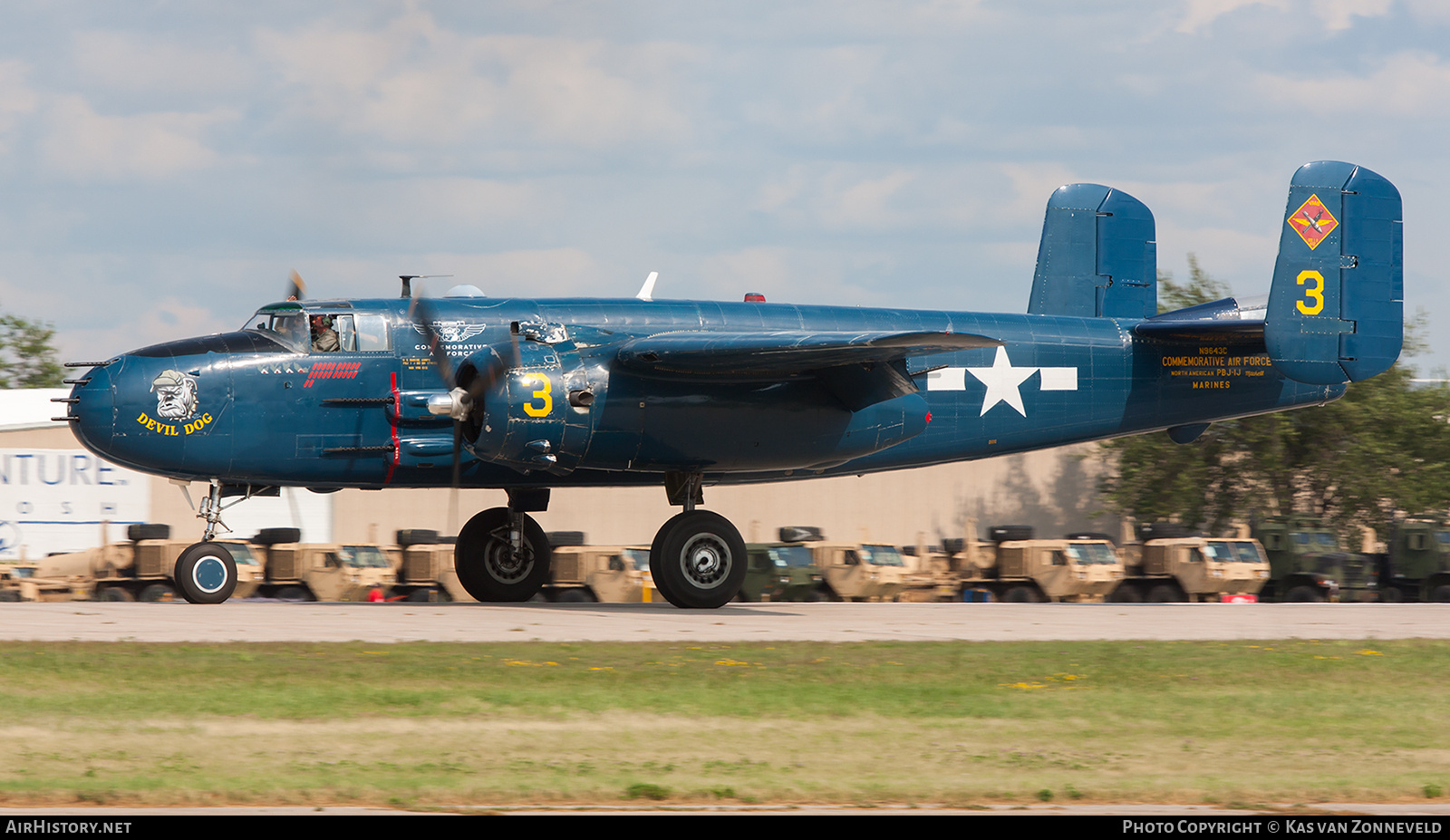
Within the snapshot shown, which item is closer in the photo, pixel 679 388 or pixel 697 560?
pixel 679 388

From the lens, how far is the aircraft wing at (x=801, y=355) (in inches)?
848

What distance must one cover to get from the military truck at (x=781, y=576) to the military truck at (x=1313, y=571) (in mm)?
10947

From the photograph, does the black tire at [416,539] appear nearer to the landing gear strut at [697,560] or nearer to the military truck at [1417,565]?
the landing gear strut at [697,560]

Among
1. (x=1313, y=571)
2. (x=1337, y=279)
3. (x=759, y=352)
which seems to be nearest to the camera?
(x=759, y=352)

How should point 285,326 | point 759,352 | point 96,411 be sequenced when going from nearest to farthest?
point 96,411 < point 759,352 < point 285,326

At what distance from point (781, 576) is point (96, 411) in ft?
54.7

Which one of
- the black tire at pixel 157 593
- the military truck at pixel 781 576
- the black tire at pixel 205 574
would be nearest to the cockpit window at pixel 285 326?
the black tire at pixel 205 574

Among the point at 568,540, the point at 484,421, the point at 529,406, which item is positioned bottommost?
the point at 568,540

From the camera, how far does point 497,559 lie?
25547 mm

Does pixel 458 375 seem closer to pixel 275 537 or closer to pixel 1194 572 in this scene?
pixel 275 537

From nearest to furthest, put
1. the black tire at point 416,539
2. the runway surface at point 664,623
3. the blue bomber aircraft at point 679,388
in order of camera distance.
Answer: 1. the runway surface at point 664,623
2. the blue bomber aircraft at point 679,388
3. the black tire at point 416,539

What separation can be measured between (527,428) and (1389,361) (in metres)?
15.6

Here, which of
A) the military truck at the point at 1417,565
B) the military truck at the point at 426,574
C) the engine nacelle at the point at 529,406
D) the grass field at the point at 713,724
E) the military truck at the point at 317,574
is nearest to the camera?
the grass field at the point at 713,724

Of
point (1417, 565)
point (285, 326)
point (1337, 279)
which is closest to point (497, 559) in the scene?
point (285, 326)
